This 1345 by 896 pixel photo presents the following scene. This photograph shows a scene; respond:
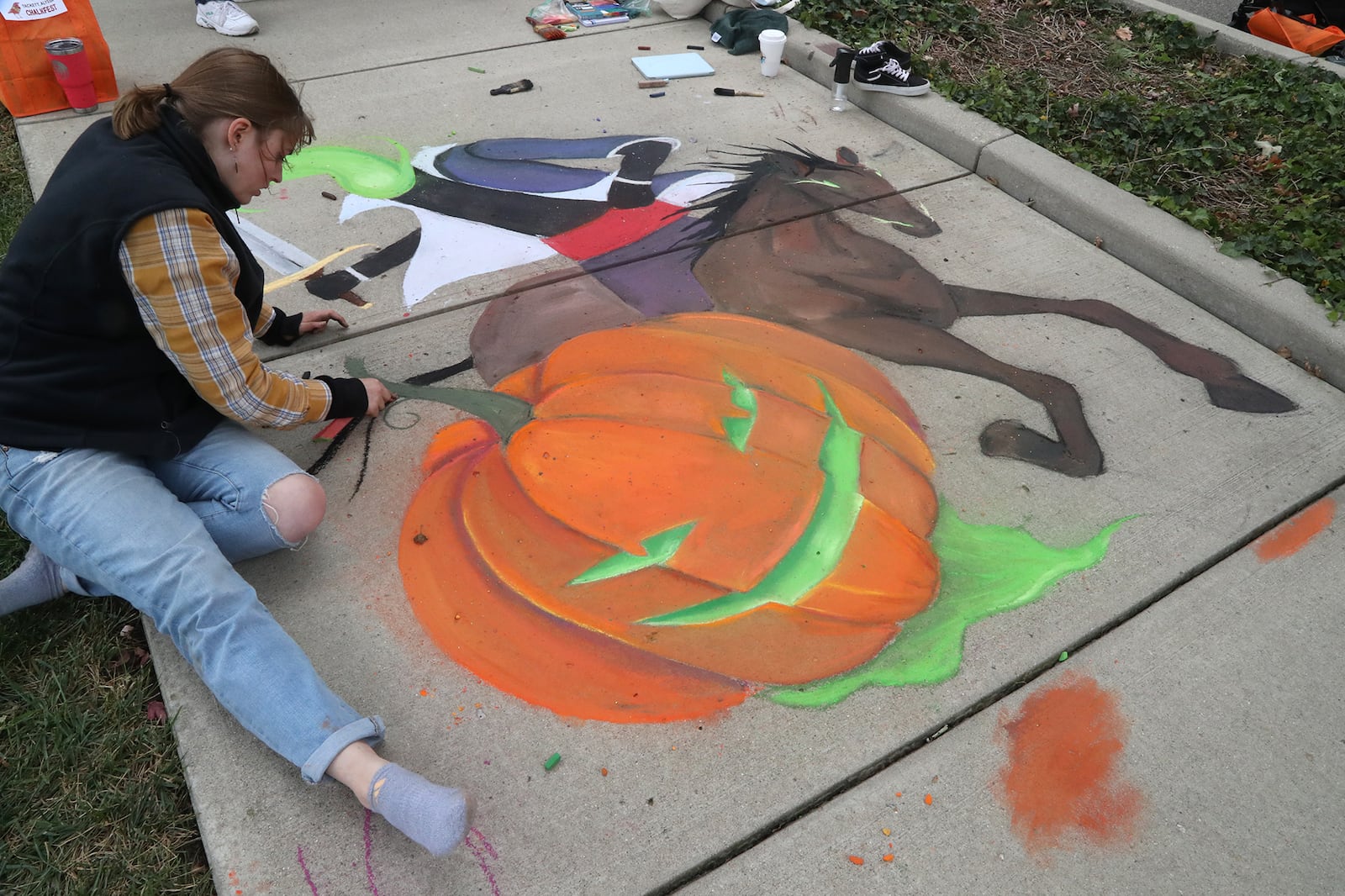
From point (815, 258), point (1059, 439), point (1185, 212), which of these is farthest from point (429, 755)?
point (1185, 212)

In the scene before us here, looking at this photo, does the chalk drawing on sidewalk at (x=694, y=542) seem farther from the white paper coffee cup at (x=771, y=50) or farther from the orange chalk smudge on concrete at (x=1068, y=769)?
the white paper coffee cup at (x=771, y=50)

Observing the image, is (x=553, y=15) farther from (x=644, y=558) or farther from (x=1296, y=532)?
(x=1296, y=532)

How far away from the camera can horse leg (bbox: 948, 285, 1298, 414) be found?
270 centimetres

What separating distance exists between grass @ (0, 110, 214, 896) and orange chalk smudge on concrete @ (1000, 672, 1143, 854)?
5.05ft

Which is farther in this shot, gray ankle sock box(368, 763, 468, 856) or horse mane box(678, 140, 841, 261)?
horse mane box(678, 140, 841, 261)

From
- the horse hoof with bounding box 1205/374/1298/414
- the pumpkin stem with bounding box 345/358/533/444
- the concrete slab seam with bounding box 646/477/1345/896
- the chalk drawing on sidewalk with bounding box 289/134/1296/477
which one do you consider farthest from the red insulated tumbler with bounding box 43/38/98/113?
the horse hoof with bounding box 1205/374/1298/414

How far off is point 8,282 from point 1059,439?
257 cm

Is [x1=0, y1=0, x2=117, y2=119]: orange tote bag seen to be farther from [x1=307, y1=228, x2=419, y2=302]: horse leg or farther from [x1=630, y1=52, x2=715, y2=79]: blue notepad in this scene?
[x1=630, y1=52, x2=715, y2=79]: blue notepad

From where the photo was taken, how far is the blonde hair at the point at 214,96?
177 cm

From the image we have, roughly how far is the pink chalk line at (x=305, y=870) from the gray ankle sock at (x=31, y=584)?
900 mm

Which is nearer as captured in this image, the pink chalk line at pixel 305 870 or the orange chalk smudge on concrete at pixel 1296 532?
the pink chalk line at pixel 305 870

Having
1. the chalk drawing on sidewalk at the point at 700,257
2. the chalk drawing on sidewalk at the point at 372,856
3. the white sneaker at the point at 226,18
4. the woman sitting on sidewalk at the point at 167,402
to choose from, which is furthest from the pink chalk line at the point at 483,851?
the white sneaker at the point at 226,18

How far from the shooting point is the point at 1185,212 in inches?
132

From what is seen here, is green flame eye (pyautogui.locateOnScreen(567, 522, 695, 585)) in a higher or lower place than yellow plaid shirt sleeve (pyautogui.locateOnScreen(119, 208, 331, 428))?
lower
